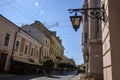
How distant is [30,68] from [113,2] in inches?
1000

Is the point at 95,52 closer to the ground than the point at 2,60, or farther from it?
farther from it

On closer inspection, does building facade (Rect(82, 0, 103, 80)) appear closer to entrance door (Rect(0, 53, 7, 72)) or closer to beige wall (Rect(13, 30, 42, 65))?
entrance door (Rect(0, 53, 7, 72))

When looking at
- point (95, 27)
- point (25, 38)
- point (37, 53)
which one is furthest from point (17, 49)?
point (95, 27)

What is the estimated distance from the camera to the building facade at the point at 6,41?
730 inches

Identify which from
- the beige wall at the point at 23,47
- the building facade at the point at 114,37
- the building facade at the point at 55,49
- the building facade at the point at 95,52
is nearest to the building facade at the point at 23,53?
the beige wall at the point at 23,47

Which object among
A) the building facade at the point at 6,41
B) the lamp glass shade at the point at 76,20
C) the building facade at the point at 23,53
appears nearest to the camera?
the lamp glass shade at the point at 76,20

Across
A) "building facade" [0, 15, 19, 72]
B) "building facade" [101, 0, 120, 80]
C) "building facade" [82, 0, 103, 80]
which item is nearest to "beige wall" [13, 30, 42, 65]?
"building facade" [0, 15, 19, 72]

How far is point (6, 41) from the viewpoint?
1975cm

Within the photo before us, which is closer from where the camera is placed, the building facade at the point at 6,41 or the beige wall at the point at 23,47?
the building facade at the point at 6,41

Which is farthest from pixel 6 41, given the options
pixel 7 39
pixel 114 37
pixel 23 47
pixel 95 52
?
pixel 114 37

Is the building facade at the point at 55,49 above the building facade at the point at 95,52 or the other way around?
above

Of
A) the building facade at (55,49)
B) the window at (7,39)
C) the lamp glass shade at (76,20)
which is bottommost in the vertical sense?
the lamp glass shade at (76,20)

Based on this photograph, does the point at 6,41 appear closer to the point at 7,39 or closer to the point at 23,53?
the point at 7,39

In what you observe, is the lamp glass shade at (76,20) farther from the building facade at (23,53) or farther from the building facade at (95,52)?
the building facade at (23,53)
